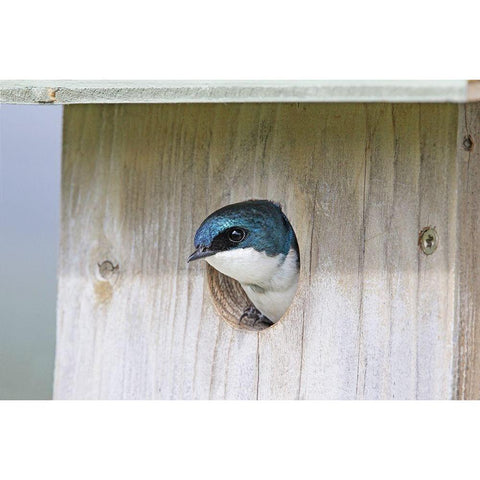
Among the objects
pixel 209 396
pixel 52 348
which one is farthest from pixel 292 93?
pixel 52 348

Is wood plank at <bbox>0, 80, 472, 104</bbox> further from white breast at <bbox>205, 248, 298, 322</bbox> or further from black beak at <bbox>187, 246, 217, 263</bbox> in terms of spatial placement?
white breast at <bbox>205, 248, 298, 322</bbox>

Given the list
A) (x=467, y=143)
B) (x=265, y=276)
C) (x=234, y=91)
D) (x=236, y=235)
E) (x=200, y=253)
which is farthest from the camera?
(x=265, y=276)

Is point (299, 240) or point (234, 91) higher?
point (234, 91)

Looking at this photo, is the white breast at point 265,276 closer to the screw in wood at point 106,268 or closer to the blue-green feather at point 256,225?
the blue-green feather at point 256,225

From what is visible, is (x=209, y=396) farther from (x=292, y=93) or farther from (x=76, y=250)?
(x=292, y=93)

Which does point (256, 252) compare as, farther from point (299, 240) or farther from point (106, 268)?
point (106, 268)

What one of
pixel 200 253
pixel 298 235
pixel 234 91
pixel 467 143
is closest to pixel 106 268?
pixel 200 253
